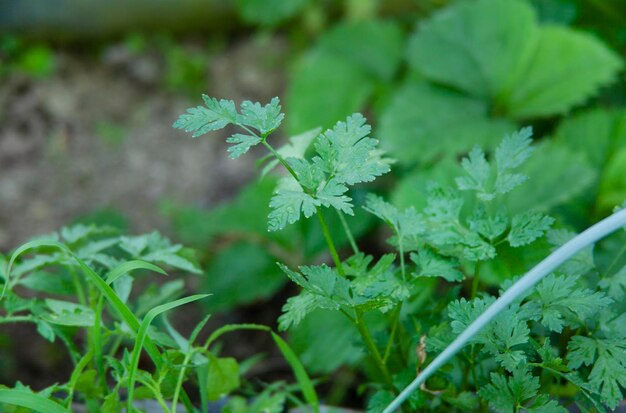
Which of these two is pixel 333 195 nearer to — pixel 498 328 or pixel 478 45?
pixel 498 328

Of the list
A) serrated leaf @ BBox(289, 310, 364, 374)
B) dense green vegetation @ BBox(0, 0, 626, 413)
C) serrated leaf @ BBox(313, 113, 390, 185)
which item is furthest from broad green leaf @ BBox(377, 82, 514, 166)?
serrated leaf @ BBox(313, 113, 390, 185)

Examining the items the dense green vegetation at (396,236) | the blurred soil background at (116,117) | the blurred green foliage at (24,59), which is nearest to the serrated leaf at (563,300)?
the dense green vegetation at (396,236)

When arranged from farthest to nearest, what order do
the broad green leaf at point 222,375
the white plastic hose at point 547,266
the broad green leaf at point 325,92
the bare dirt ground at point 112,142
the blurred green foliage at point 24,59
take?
the blurred green foliage at point 24,59
the bare dirt ground at point 112,142
the broad green leaf at point 325,92
the broad green leaf at point 222,375
the white plastic hose at point 547,266

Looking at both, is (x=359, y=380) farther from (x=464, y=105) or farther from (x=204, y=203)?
(x=204, y=203)

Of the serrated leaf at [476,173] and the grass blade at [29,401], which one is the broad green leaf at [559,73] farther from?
the grass blade at [29,401]

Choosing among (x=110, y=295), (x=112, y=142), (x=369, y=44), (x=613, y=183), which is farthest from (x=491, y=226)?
(x=112, y=142)

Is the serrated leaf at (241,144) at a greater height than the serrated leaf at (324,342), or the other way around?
the serrated leaf at (241,144)
